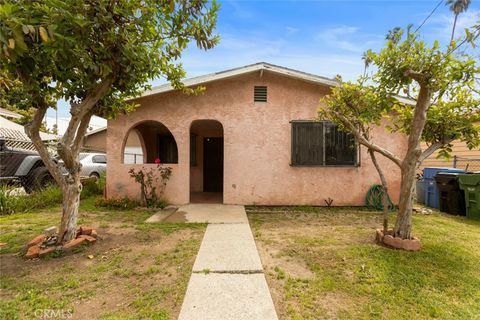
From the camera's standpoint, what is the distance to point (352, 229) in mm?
5406

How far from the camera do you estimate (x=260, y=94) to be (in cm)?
774

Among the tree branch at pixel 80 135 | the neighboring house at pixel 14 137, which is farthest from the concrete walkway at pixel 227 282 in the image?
the neighboring house at pixel 14 137

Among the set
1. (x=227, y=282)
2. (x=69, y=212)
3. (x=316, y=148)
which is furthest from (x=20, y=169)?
(x=316, y=148)

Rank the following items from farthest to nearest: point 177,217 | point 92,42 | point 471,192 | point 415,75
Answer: point 471,192
point 177,217
point 415,75
point 92,42

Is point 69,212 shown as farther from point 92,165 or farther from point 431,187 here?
point 431,187

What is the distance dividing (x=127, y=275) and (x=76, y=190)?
185cm

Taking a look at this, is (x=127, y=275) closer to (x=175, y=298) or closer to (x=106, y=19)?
(x=175, y=298)

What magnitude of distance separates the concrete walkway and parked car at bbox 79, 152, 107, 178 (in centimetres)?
934

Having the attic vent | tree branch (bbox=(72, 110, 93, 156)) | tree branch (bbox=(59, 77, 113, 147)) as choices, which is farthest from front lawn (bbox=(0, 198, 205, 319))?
the attic vent

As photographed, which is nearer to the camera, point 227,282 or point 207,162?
point 227,282

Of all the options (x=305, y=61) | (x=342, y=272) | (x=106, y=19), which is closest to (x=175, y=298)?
(x=342, y=272)

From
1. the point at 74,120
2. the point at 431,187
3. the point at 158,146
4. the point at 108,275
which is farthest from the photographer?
the point at 158,146

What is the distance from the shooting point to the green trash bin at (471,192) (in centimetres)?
655

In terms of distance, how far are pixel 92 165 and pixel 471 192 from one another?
14334 millimetres
